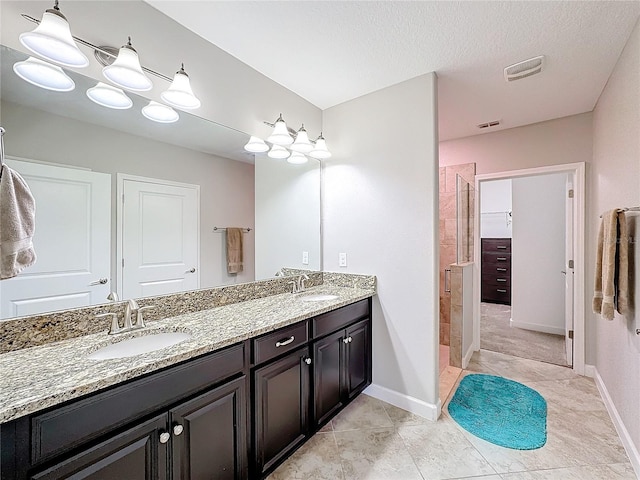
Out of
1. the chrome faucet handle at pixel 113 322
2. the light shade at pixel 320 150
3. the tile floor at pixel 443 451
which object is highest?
the light shade at pixel 320 150

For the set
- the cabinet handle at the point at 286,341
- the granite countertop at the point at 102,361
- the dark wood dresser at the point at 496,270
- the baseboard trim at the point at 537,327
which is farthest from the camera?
the dark wood dresser at the point at 496,270

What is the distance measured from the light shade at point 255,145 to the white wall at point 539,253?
11.7 feet

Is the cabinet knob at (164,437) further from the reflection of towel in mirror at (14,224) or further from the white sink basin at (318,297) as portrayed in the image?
the white sink basin at (318,297)

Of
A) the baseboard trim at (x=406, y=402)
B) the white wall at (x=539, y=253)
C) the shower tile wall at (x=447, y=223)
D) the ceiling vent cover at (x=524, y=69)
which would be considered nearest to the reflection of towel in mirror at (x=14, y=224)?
the baseboard trim at (x=406, y=402)

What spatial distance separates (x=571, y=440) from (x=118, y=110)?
337cm

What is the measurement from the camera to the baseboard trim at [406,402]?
2.09 m

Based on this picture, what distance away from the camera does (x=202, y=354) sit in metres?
1.22

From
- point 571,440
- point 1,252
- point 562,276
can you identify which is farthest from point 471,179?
point 1,252

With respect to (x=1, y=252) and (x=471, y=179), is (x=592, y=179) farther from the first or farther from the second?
(x=1, y=252)

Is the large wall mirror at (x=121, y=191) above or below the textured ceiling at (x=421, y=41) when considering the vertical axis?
below

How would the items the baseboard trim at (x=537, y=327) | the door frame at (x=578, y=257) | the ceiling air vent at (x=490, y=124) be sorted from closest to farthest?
1. the door frame at (x=578, y=257)
2. the ceiling air vent at (x=490, y=124)
3. the baseboard trim at (x=537, y=327)

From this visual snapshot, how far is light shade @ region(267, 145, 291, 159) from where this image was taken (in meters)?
2.28

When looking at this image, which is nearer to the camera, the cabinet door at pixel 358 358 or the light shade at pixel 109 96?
the light shade at pixel 109 96

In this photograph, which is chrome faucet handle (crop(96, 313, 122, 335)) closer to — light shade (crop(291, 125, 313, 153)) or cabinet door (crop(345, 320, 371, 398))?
cabinet door (crop(345, 320, 371, 398))
